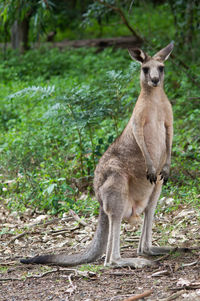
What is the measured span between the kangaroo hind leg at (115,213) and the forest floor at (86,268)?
75 millimetres

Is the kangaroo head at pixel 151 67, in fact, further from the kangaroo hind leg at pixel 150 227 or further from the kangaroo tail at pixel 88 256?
the kangaroo tail at pixel 88 256

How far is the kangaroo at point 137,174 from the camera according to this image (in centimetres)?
388

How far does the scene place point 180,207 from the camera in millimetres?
5102

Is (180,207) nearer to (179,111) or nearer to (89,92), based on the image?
(89,92)

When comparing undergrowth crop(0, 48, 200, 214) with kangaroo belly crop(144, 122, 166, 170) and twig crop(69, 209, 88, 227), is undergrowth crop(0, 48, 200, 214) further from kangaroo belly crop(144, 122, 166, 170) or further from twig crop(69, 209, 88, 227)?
kangaroo belly crop(144, 122, 166, 170)

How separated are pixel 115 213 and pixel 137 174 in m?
0.40

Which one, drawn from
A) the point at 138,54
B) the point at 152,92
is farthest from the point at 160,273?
the point at 138,54

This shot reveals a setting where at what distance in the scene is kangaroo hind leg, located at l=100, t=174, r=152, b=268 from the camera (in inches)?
152

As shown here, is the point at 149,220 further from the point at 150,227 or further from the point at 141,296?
the point at 141,296

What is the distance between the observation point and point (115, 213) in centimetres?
385

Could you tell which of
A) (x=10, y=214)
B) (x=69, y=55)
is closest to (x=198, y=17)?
(x=69, y=55)

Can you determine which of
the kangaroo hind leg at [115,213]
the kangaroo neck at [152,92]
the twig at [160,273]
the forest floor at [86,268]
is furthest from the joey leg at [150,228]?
the kangaroo neck at [152,92]

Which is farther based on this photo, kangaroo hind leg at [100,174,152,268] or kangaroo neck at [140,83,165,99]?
kangaroo neck at [140,83,165,99]

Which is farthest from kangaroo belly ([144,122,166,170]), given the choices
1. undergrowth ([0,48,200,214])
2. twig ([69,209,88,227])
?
twig ([69,209,88,227])
